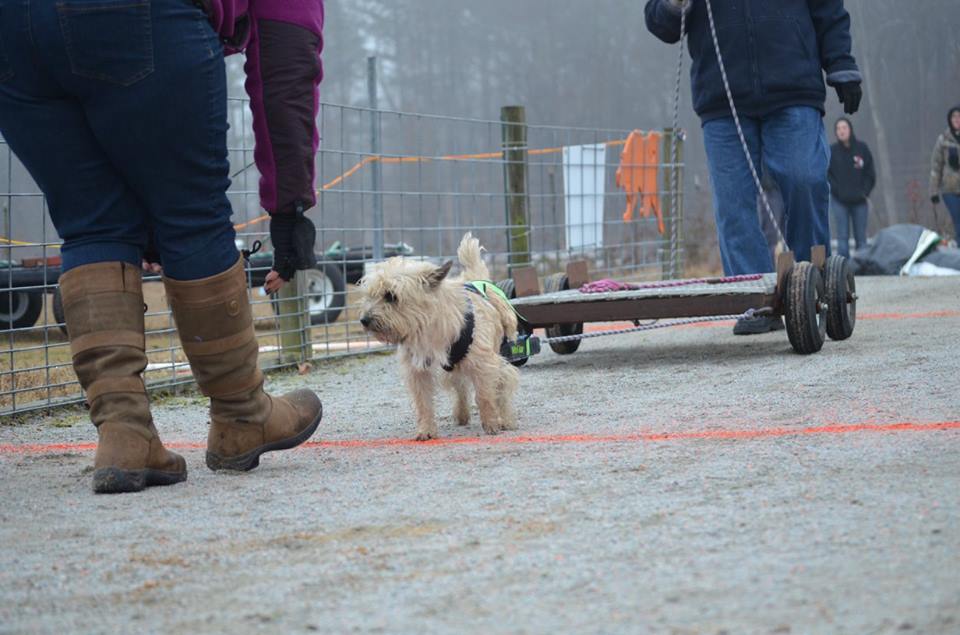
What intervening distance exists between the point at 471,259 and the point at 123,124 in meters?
2.05

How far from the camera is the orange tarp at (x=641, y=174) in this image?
1119 cm

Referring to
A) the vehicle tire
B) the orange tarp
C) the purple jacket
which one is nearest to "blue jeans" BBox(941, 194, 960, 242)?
the orange tarp

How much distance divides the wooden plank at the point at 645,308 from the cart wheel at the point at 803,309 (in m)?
0.14

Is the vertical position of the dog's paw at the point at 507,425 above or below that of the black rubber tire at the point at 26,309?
below

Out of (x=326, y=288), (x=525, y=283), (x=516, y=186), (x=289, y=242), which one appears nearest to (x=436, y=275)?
(x=289, y=242)

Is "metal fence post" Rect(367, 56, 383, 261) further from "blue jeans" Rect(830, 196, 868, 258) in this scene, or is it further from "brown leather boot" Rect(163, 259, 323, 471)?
"blue jeans" Rect(830, 196, 868, 258)

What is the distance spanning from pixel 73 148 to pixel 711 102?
419 centimetres

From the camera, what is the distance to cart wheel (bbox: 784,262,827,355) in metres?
5.59

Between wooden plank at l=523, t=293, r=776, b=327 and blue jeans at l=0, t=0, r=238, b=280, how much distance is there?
2.68 metres

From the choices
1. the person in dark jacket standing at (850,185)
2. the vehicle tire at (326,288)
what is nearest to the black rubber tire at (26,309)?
the vehicle tire at (326,288)

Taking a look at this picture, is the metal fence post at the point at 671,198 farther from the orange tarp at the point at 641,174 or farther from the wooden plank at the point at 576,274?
the wooden plank at the point at 576,274

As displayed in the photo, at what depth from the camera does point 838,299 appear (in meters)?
6.06

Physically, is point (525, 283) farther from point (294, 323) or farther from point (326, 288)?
point (326, 288)

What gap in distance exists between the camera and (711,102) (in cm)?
674
